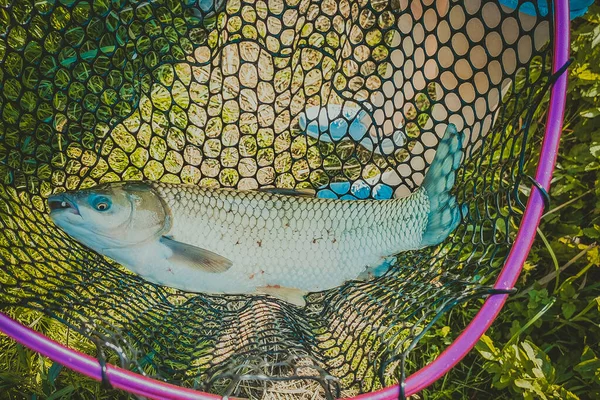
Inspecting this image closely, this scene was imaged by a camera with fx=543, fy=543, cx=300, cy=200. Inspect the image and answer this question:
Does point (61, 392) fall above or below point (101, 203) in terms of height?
below

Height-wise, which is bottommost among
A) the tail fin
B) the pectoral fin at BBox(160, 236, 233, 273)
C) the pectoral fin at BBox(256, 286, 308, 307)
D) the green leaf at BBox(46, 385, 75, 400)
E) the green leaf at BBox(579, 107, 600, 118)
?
the green leaf at BBox(46, 385, 75, 400)

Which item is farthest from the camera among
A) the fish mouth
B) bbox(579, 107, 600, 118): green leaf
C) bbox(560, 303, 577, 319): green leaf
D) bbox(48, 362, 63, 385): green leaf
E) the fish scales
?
bbox(579, 107, 600, 118): green leaf

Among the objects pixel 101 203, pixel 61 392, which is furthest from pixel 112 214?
pixel 61 392

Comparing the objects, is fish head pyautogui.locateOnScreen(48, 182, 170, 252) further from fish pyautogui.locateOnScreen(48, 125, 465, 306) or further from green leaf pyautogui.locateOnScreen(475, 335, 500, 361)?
green leaf pyautogui.locateOnScreen(475, 335, 500, 361)

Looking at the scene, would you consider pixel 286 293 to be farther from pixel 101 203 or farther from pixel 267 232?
pixel 101 203

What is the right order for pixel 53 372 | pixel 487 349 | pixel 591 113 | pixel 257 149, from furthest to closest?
pixel 591 113
pixel 257 149
pixel 487 349
pixel 53 372

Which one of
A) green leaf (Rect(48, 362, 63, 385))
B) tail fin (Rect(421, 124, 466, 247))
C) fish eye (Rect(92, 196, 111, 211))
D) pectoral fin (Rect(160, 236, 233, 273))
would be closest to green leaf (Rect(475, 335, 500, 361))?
tail fin (Rect(421, 124, 466, 247))
